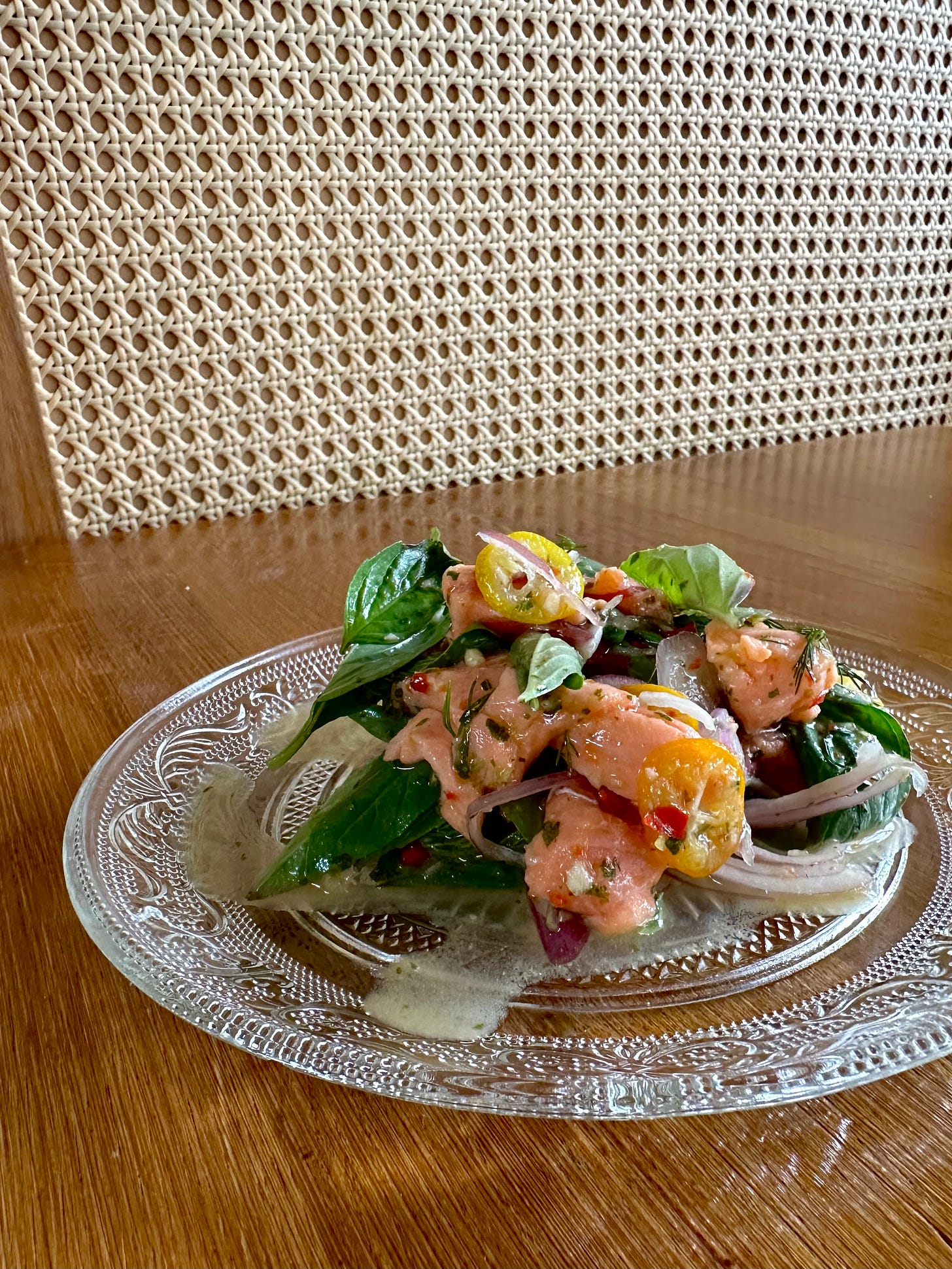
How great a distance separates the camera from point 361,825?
50cm

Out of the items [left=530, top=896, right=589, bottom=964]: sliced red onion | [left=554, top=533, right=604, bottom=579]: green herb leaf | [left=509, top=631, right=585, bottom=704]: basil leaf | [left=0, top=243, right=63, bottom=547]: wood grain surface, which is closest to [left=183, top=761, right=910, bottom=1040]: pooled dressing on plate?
[left=530, top=896, right=589, bottom=964]: sliced red onion

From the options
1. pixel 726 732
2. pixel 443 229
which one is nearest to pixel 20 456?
pixel 443 229

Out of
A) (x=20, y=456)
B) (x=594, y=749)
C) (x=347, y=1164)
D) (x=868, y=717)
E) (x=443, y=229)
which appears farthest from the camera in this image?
(x=443, y=229)

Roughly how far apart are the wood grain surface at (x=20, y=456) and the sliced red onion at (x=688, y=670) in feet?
3.43

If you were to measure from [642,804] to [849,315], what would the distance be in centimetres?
191

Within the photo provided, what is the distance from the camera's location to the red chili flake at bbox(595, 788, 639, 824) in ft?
1.48

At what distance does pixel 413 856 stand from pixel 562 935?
0.34 feet

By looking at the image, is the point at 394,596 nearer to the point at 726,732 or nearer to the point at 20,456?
the point at 726,732

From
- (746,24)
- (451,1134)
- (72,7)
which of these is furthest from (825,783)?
(746,24)

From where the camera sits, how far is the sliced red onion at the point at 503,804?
476 mm

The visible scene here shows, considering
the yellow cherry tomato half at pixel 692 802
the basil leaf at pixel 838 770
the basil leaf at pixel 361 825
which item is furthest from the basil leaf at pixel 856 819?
the basil leaf at pixel 361 825

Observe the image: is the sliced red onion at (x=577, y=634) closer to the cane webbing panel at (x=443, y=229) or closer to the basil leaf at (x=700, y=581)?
the basil leaf at (x=700, y=581)

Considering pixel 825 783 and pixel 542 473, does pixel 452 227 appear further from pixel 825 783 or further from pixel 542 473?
pixel 825 783

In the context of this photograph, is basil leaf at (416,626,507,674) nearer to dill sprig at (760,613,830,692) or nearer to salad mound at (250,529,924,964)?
salad mound at (250,529,924,964)
